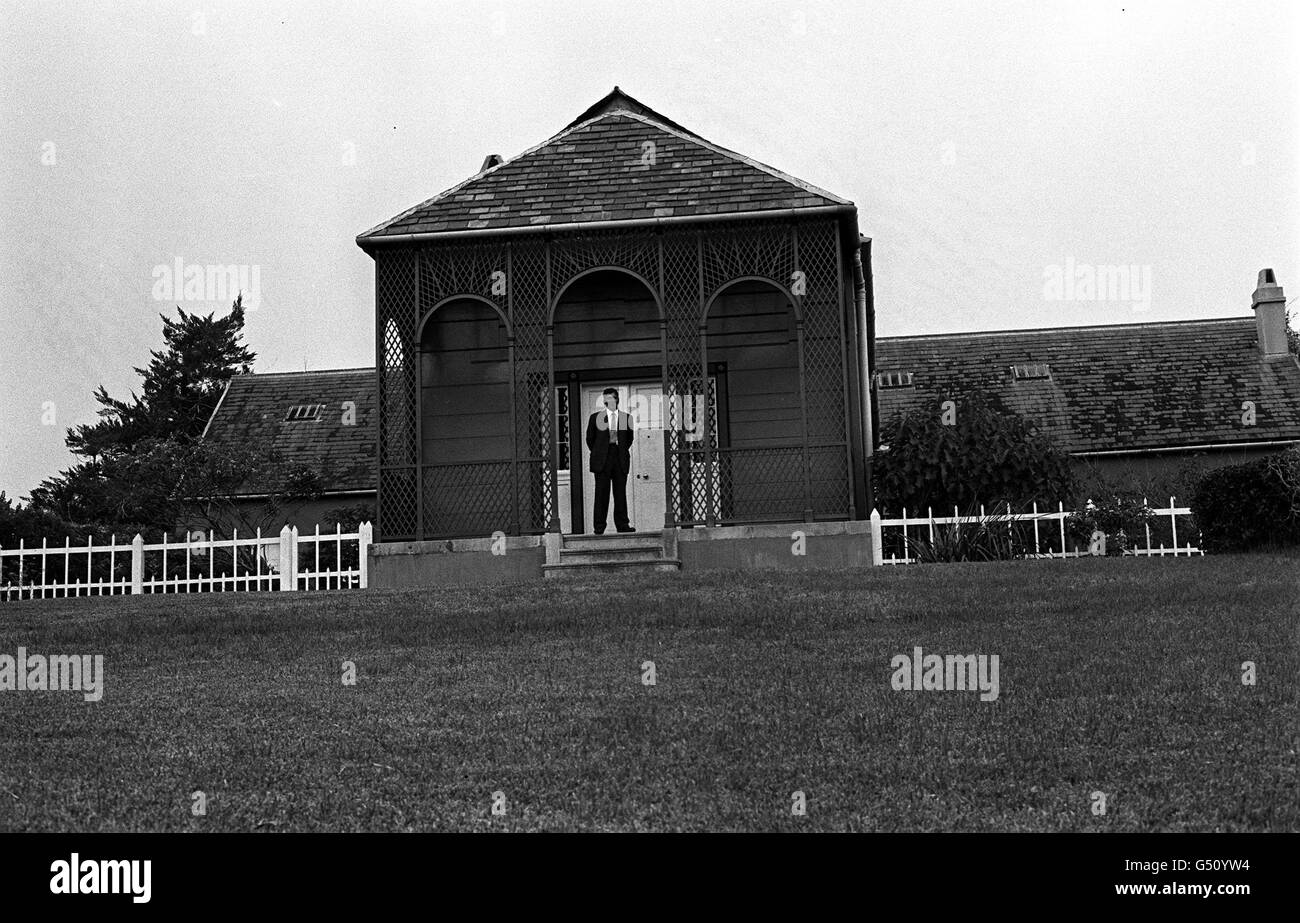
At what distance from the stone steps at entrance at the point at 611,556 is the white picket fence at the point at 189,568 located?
265 cm

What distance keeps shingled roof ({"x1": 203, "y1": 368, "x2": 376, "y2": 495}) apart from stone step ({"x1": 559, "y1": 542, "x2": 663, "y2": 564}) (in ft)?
47.6

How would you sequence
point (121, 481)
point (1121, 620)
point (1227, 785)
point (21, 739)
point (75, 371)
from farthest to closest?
point (75, 371)
point (121, 481)
point (1121, 620)
point (21, 739)
point (1227, 785)

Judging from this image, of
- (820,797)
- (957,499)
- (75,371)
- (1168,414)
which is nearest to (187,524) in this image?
(957,499)

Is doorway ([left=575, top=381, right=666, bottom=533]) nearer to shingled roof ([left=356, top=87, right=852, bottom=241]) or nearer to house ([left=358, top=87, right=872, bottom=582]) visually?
house ([left=358, top=87, right=872, bottom=582])

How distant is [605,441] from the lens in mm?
17719

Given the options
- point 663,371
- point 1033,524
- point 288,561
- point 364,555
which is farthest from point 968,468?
point 288,561

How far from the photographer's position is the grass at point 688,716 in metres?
6.32

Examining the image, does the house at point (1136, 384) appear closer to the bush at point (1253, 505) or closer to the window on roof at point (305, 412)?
the bush at point (1253, 505)

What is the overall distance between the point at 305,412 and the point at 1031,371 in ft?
56.3

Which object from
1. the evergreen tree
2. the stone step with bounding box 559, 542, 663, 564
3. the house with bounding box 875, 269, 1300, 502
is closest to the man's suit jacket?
the stone step with bounding box 559, 542, 663, 564

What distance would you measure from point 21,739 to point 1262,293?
30.0m

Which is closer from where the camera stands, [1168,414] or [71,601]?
[71,601]

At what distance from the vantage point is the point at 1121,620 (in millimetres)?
10602
